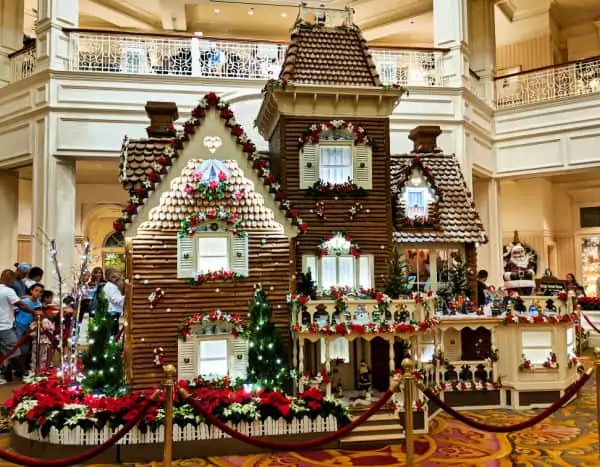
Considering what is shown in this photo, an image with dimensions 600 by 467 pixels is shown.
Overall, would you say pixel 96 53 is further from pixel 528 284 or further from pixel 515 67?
pixel 515 67

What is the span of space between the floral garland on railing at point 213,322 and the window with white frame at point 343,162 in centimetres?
260

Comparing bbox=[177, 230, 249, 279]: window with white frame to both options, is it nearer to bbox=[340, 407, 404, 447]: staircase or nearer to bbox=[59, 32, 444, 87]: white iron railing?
bbox=[340, 407, 404, 447]: staircase

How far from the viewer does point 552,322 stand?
8953mm

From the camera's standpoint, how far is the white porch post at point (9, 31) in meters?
15.0

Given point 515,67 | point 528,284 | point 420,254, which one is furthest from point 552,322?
point 515,67

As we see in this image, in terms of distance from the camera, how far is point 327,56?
9125 millimetres

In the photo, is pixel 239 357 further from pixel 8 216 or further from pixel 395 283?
pixel 8 216

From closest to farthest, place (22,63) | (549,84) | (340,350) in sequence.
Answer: (340,350) < (22,63) < (549,84)

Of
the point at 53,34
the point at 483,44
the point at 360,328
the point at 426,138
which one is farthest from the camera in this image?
the point at 483,44

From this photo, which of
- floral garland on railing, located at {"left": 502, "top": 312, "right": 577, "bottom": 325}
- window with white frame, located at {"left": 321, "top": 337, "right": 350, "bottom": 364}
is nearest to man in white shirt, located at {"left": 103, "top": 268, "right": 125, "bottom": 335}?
window with white frame, located at {"left": 321, "top": 337, "right": 350, "bottom": 364}

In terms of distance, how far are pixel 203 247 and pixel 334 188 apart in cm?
227

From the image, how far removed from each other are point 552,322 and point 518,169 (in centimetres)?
849

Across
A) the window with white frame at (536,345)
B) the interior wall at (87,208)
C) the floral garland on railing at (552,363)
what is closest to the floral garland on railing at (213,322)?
the window with white frame at (536,345)

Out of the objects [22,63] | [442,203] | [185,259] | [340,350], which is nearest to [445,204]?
[442,203]
